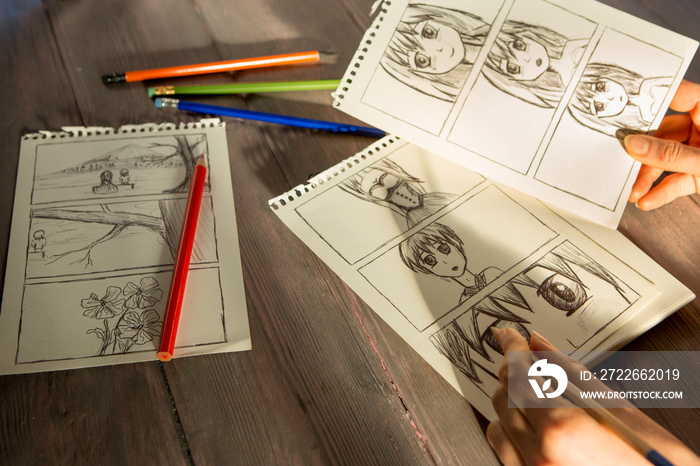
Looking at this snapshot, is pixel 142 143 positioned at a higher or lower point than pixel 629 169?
lower

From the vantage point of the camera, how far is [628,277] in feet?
1.92

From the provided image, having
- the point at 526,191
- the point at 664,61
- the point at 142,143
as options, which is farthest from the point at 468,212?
the point at 142,143

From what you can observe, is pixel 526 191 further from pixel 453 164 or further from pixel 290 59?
pixel 290 59

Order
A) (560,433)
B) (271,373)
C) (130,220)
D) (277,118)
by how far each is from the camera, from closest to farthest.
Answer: (560,433) < (271,373) < (130,220) < (277,118)

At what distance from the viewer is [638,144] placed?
0.62m

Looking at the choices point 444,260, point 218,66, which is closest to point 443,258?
point 444,260

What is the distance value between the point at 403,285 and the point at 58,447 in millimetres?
364

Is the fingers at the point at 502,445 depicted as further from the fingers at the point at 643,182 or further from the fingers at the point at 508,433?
the fingers at the point at 643,182

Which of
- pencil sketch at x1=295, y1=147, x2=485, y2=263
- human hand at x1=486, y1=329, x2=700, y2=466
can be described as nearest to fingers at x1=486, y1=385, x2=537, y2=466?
human hand at x1=486, y1=329, x2=700, y2=466

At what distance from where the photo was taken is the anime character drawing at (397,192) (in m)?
0.64

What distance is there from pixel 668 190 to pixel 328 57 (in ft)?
1.70

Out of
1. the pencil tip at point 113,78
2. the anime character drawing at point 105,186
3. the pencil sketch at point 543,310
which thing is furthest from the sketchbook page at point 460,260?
the pencil tip at point 113,78

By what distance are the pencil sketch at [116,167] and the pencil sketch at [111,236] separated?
2 cm

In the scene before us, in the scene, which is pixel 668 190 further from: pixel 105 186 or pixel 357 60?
pixel 105 186
